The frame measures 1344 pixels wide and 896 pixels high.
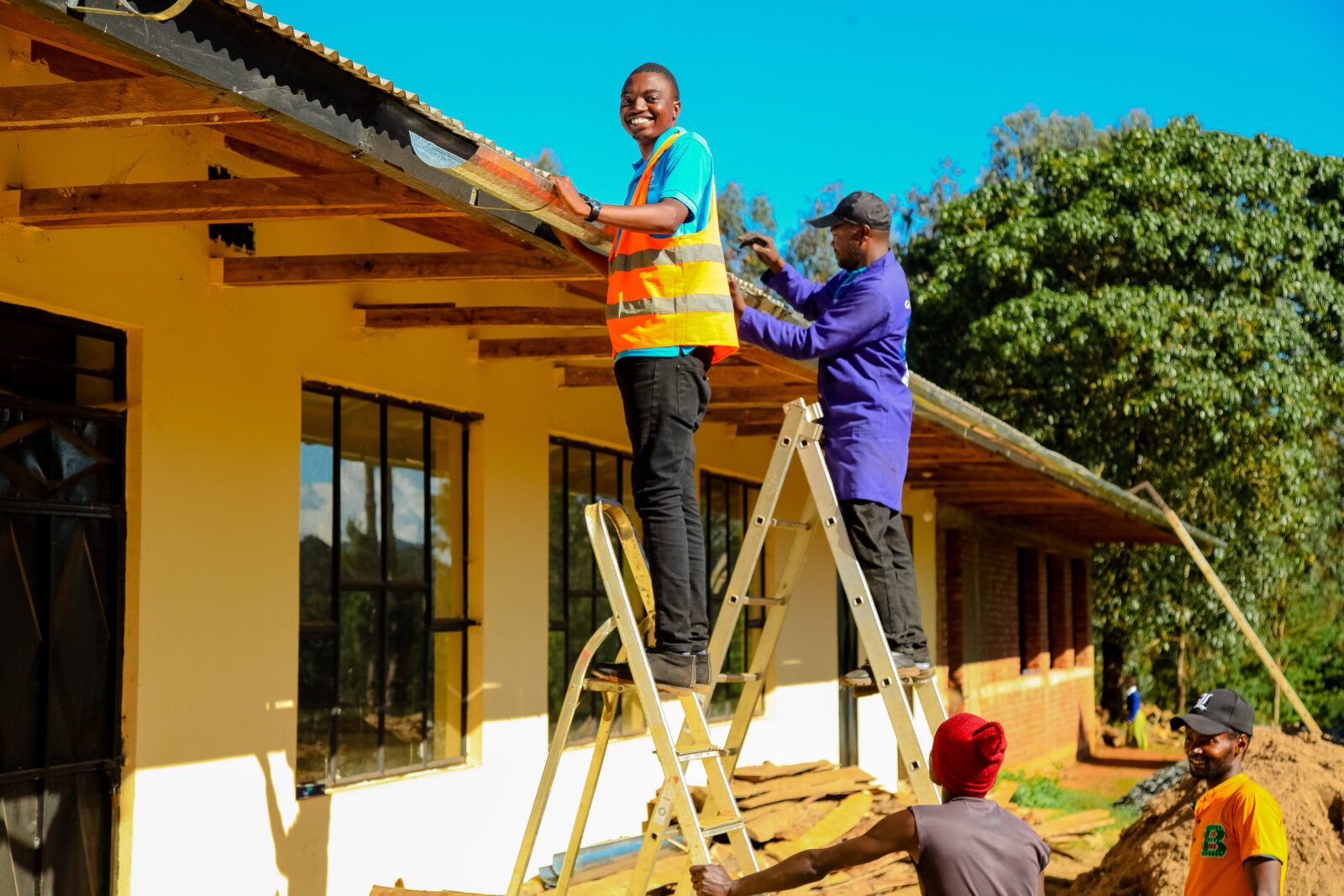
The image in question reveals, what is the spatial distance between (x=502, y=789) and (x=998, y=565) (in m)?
→ 11.7

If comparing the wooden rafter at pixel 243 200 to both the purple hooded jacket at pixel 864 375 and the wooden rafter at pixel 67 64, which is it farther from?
the purple hooded jacket at pixel 864 375

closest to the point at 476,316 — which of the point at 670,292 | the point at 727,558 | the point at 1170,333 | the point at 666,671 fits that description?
the point at 670,292

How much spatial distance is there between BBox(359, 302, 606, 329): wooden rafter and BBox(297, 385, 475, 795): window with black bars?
1.36 feet

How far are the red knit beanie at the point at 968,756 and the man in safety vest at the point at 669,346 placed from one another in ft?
3.38

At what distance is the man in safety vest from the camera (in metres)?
4.03

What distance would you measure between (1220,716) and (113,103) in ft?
11.7

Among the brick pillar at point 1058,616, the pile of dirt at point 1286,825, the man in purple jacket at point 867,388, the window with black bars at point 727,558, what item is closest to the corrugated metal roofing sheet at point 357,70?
the man in purple jacket at point 867,388

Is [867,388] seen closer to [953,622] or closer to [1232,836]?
[1232,836]

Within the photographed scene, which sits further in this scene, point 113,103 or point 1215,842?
point 1215,842

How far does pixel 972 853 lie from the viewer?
3076mm

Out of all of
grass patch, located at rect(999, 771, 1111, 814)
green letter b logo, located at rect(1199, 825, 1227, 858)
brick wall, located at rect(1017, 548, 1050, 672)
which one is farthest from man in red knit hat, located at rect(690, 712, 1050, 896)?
brick wall, located at rect(1017, 548, 1050, 672)

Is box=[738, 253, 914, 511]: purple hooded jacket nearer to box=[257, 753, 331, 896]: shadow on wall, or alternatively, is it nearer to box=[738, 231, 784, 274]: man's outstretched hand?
box=[738, 231, 784, 274]: man's outstretched hand

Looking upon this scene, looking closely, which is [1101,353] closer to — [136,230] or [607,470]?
[607,470]

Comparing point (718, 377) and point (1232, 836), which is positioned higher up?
point (718, 377)
